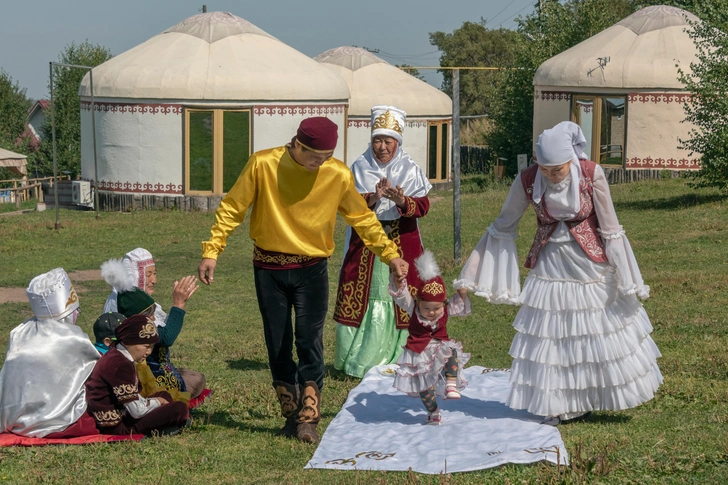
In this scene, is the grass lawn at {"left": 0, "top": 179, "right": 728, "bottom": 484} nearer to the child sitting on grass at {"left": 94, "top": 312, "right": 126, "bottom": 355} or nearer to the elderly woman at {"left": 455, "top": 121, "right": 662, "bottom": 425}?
the elderly woman at {"left": 455, "top": 121, "right": 662, "bottom": 425}

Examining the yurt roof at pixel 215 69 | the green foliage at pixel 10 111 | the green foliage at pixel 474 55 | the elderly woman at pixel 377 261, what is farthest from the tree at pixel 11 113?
the elderly woman at pixel 377 261

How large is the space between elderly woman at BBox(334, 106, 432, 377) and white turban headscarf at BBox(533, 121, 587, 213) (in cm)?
145

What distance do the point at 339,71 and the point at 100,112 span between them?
7.70 metres

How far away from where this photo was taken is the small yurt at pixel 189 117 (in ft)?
69.2

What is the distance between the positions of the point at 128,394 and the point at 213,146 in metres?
15.9

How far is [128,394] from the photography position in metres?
5.77

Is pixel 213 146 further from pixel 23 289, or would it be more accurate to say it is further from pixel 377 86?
pixel 23 289

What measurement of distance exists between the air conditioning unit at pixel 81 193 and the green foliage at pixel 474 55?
33.7 meters

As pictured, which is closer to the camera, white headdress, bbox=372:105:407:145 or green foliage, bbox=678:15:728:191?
white headdress, bbox=372:105:407:145

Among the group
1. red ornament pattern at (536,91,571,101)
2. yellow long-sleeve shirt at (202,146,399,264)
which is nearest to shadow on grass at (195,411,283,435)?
yellow long-sleeve shirt at (202,146,399,264)

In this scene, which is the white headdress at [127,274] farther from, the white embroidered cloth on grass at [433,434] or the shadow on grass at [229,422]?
the white embroidered cloth on grass at [433,434]

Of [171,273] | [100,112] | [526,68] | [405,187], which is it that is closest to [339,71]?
[526,68]

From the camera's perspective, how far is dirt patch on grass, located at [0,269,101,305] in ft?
39.6

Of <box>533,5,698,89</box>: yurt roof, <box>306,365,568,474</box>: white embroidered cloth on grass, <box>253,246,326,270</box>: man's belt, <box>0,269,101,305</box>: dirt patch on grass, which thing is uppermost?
<box>533,5,698,89</box>: yurt roof
